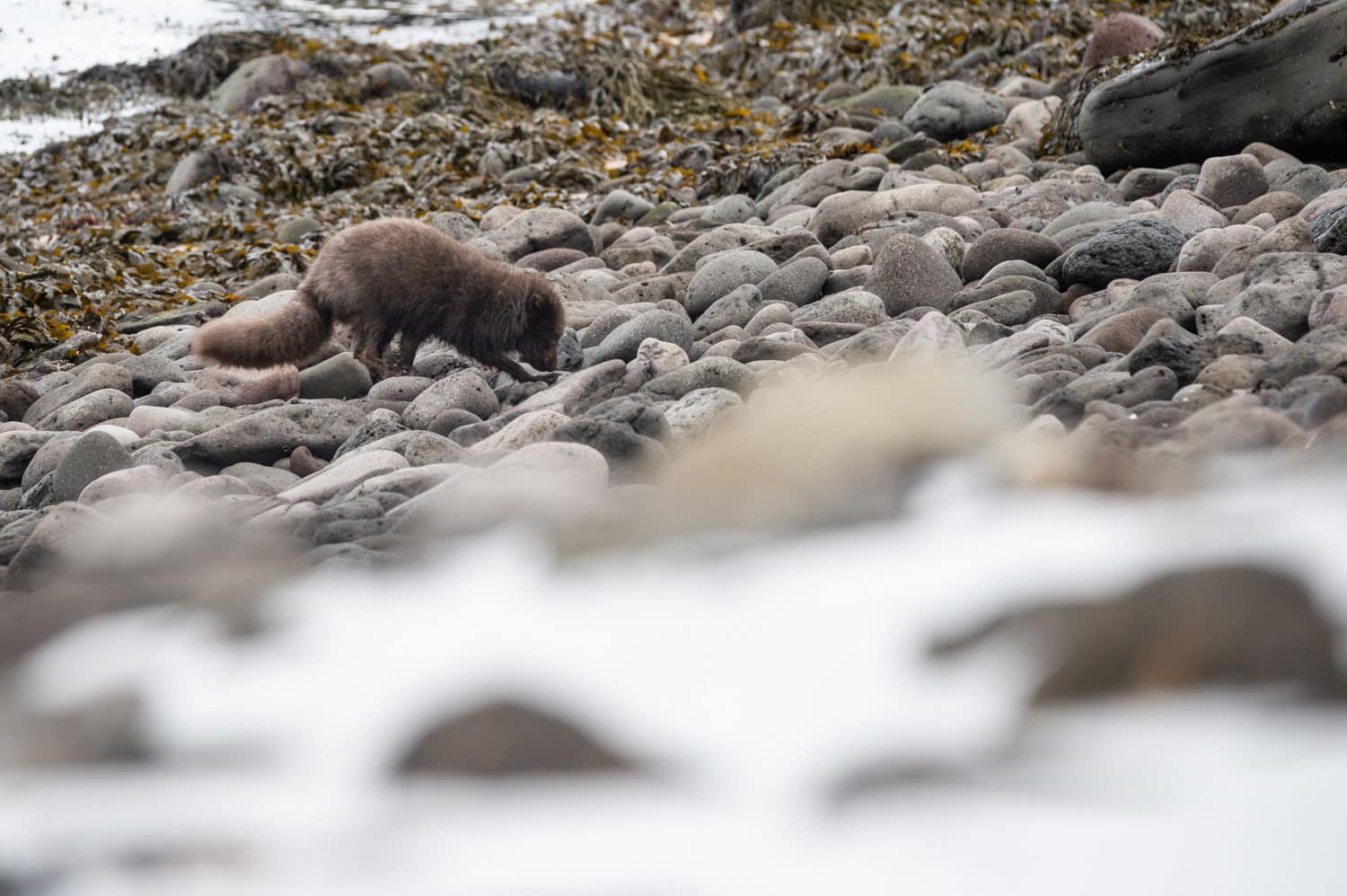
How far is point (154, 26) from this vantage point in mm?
15305

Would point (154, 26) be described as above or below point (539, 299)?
above

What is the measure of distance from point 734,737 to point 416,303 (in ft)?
16.9

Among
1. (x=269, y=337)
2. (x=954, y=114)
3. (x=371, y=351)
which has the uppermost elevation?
(x=954, y=114)

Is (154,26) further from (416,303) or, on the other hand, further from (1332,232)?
(1332,232)

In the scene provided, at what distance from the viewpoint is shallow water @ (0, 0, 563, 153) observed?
12.9 metres

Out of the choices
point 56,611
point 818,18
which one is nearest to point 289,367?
point 56,611

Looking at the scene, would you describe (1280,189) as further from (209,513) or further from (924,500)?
(209,513)

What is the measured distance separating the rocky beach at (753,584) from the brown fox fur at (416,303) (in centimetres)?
27

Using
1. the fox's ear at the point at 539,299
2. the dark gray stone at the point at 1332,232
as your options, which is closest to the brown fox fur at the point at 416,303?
the fox's ear at the point at 539,299

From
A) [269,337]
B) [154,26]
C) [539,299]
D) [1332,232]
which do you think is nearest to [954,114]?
[539,299]

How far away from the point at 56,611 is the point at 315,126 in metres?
11.8

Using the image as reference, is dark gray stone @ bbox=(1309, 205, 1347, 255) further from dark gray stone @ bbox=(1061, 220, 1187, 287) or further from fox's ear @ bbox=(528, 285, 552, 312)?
fox's ear @ bbox=(528, 285, 552, 312)

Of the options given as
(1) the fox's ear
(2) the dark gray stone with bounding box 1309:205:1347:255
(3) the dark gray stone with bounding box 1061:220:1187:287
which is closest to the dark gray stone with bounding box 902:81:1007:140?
(3) the dark gray stone with bounding box 1061:220:1187:287

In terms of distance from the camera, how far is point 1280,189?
21.9 ft
